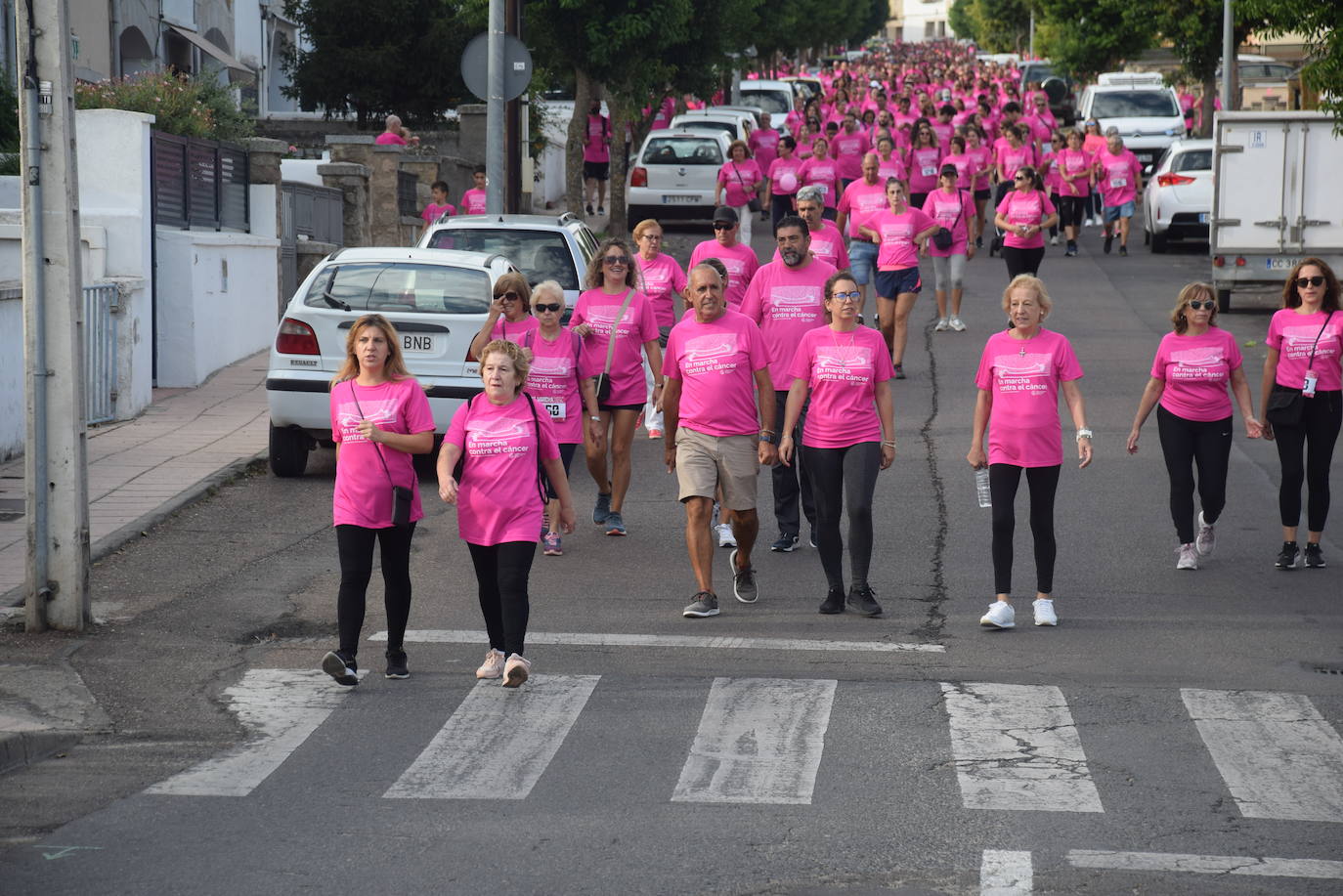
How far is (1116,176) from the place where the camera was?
2788 centimetres

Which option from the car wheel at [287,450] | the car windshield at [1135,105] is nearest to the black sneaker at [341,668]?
the car wheel at [287,450]

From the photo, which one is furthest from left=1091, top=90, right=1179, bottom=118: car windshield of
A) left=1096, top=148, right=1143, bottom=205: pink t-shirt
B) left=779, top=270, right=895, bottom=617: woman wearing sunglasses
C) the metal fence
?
left=779, top=270, right=895, bottom=617: woman wearing sunglasses

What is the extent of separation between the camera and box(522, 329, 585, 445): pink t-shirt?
10625 millimetres

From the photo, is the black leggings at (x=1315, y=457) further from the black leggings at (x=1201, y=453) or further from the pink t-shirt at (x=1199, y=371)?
the pink t-shirt at (x=1199, y=371)

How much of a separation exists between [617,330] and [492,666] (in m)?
3.63

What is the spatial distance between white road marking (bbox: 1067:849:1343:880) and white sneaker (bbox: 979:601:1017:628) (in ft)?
10.6

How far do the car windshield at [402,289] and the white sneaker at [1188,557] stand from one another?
16.2 feet

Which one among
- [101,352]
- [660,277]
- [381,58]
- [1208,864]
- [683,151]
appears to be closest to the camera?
[1208,864]

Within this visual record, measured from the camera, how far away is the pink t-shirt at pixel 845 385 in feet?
30.9

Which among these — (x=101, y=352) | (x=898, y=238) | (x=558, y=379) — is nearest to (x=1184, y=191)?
(x=898, y=238)

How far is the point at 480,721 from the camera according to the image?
741 centimetres

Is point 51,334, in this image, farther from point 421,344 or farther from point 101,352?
point 101,352

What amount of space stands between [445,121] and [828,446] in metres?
25.3

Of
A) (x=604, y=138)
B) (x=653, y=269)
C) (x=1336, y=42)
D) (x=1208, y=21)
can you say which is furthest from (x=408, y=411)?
(x=1208, y=21)
